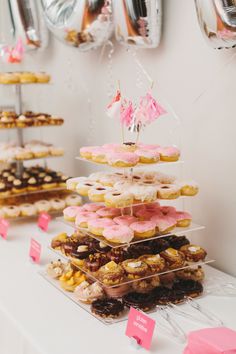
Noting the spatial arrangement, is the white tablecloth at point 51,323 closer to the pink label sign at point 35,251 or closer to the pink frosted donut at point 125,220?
the pink label sign at point 35,251

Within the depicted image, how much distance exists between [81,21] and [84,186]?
29.4 inches

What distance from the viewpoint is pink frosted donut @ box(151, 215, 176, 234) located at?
4.80 ft

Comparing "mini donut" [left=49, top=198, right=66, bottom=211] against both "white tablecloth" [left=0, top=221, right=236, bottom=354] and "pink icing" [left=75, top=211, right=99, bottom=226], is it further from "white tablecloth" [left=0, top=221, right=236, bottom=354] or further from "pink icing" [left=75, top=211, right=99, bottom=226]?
"pink icing" [left=75, top=211, right=99, bottom=226]

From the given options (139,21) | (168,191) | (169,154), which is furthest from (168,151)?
(139,21)

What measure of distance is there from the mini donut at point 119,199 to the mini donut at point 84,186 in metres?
0.11

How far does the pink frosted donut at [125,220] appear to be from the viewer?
146cm

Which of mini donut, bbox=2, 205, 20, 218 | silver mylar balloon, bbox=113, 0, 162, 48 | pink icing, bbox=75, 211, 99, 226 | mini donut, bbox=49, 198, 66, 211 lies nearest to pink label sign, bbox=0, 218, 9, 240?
mini donut, bbox=2, 205, 20, 218

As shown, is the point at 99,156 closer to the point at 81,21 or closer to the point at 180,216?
the point at 180,216

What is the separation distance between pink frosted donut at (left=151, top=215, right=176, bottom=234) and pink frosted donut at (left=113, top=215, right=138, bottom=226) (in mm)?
56

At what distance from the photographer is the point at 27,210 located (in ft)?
7.30

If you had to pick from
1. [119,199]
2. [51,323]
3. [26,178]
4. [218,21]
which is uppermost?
[218,21]

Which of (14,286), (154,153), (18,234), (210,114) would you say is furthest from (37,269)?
(210,114)

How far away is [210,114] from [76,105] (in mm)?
981

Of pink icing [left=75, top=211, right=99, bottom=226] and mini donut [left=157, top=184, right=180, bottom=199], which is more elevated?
mini donut [left=157, top=184, right=180, bottom=199]
